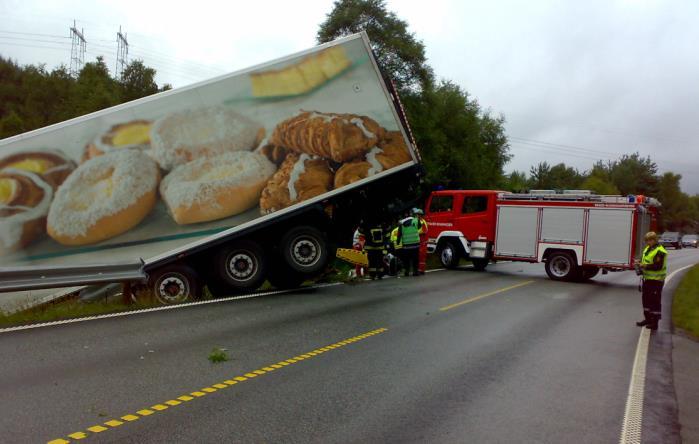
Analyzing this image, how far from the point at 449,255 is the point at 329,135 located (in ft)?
27.2

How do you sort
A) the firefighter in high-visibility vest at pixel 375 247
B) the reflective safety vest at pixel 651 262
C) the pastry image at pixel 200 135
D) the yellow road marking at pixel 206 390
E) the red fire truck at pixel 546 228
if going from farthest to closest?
the red fire truck at pixel 546 228, the firefighter in high-visibility vest at pixel 375 247, the pastry image at pixel 200 135, the reflective safety vest at pixel 651 262, the yellow road marking at pixel 206 390

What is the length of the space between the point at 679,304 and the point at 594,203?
379 cm

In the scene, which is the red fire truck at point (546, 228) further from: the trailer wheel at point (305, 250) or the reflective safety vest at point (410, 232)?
the trailer wheel at point (305, 250)

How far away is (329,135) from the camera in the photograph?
37.6 ft

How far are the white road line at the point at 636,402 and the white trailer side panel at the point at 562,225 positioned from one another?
321 inches

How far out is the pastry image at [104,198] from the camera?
9500 millimetres

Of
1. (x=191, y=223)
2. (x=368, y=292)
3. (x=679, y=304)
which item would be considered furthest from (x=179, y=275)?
(x=679, y=304)

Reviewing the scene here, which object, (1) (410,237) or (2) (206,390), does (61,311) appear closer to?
(2) (206,390)

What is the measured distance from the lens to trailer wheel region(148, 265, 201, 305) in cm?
1030

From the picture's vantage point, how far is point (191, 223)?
1037cm

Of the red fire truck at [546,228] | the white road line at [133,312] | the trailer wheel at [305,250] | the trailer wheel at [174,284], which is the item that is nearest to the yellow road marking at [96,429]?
the white road line at [133,312]

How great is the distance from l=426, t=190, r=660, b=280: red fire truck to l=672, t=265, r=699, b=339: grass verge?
1.50 m

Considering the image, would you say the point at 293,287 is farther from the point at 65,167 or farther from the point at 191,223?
the point at 65,167

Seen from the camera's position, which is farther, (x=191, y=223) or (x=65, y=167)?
(x=191, y=223)
